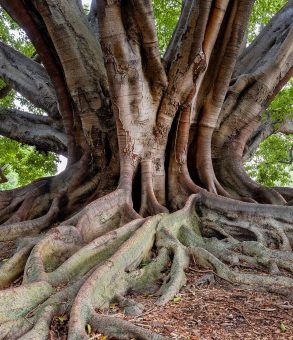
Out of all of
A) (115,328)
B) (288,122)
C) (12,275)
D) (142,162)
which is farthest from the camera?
(288,122)


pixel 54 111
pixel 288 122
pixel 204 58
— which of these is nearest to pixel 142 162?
pixel 204 58

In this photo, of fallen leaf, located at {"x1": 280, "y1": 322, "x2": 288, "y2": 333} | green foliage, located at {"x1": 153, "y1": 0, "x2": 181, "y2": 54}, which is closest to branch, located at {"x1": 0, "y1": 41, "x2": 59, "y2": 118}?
green foliage, located at {"x1": 153, "y1": 0, "x2": 181, "y2": 54}

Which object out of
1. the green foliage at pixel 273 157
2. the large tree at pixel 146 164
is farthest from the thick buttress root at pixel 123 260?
the green foliage at pixel 273 157

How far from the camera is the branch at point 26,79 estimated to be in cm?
693

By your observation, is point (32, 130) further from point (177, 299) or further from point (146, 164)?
point (177, 299)

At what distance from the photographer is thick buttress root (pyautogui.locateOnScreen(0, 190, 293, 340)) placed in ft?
7.86

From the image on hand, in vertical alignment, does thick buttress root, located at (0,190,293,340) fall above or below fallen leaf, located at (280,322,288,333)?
above

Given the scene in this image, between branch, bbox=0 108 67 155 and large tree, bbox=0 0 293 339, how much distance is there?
Result: 0.98 m

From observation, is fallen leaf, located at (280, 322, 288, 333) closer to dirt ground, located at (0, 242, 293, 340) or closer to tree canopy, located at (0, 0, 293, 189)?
dirt ground, located at (0, 242, 293, 340)

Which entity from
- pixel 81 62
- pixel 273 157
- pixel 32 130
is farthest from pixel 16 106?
pixel 273 157

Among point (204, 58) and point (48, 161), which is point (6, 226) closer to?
point (204, 58)

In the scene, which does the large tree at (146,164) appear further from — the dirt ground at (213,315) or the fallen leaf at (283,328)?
the fallen leaf at (283,328)

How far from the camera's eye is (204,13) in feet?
14.6

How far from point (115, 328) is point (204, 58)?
357cm
